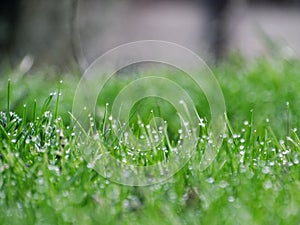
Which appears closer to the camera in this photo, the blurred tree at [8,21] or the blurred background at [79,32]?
the blurred background at [79,32]

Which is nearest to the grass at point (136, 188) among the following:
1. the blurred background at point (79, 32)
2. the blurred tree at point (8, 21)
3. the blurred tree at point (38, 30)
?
the blurred background at point (79, 32)

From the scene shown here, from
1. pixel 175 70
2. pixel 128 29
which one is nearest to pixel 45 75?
pixel 175 70

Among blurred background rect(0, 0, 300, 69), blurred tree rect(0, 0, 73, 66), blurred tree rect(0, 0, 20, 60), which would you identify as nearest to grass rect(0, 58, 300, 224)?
blurred background rect(0, 0, 300, 69)

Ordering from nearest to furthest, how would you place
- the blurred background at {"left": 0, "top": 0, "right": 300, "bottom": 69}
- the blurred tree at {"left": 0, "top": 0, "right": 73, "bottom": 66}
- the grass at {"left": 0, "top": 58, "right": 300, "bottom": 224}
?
the grass at {"left": 0, "top": 58, "right": 300, "bottom": 224}, the blurred background at {"left": 0, "top": 0, "right": 300, "bottom": 69}, the blurred tree at {"left": 0, "top": 0, "right": 73, "bottom": 66}

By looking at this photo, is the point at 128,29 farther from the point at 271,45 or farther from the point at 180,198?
the point at 180,198

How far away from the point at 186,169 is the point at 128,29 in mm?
8199

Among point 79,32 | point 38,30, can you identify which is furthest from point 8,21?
point 79,32

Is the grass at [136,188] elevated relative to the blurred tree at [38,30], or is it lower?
elevated

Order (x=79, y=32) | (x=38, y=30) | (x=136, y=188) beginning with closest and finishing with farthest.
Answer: (x=136, y=188) → (x=38, y=30) → (x=79, y=32)

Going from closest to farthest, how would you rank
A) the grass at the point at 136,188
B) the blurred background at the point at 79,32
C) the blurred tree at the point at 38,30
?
the grass at the point at 136,188, the blurred background at the point at 79,32, the blurred tree at the point at 38,30

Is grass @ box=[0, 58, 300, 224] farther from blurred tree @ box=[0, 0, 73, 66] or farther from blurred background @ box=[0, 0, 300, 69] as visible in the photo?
blurred tree @ box=[0, 0, 73, 66]

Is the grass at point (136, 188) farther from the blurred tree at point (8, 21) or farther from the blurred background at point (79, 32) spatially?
the blurred tree at point (8, 21)

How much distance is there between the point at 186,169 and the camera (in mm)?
1943

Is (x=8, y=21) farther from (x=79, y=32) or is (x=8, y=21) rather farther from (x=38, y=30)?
(x=79, y=32)
